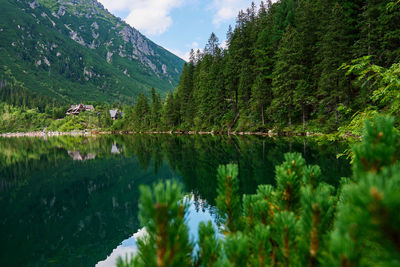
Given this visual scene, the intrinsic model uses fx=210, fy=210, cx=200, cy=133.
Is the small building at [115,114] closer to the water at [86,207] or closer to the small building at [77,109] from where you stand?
the small building at [77,109]

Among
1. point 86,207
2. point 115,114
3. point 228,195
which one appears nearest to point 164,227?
point 228,195

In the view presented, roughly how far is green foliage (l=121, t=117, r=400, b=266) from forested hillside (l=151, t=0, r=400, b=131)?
3891mm

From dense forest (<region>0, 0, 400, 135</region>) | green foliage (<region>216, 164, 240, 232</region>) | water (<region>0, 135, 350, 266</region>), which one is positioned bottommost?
water (<region>0, 135, 350, 266</region>)

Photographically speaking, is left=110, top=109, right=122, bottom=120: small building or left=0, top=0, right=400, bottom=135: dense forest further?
left=110, top=109, right=122, bottom=120: small building

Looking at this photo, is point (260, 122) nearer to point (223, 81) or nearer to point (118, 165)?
point (223, 81)

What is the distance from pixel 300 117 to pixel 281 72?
7.09 m

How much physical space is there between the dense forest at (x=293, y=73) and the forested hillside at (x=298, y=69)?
85 millimetres

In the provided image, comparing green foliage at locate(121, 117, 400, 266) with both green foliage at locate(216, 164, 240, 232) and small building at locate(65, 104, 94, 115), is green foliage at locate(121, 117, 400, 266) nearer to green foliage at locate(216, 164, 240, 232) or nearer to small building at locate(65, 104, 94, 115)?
green foliage at locate(216, 164, 240, 232)

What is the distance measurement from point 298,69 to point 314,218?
106 ft

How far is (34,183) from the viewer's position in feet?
34.3

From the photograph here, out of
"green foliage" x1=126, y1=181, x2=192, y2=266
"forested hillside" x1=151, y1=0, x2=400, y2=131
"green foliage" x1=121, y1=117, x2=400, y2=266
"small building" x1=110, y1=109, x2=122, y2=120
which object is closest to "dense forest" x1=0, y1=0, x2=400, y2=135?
"forested hillside" x1=151, y1=0, x2=400, y2=131

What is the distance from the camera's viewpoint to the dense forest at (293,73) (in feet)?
65.6

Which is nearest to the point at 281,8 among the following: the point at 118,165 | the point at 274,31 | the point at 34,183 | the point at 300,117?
the point at 274,31

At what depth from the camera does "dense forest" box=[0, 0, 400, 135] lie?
65.6 feet
